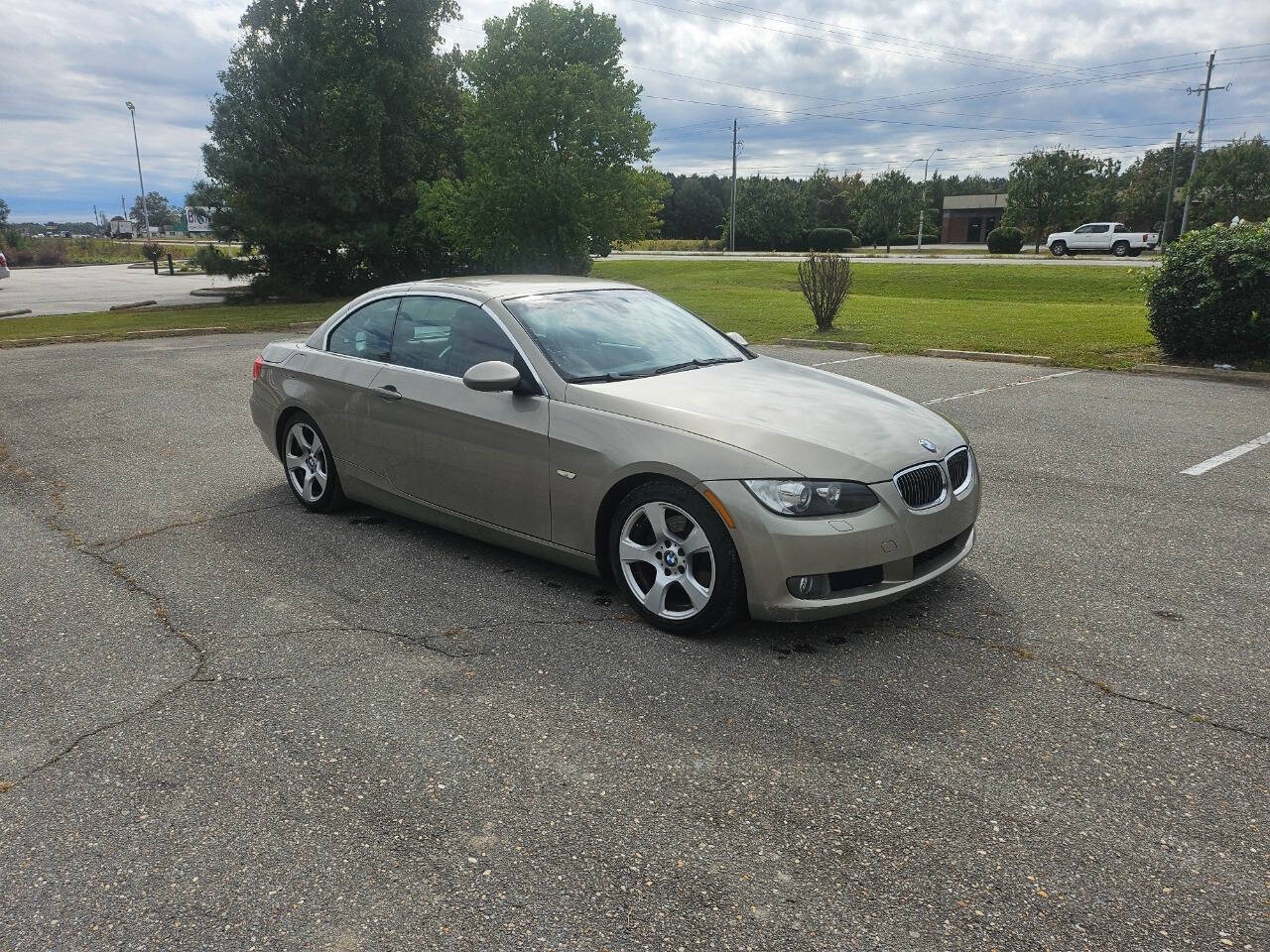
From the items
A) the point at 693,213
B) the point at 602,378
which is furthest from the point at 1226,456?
the point at 693,213

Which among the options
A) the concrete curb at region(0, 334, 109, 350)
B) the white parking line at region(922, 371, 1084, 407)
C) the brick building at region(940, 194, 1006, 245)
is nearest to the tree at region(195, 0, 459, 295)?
the concrete curb at region(0, 334, 109, 350)

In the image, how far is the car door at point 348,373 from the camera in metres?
5.46

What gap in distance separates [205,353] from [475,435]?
40.3 feet

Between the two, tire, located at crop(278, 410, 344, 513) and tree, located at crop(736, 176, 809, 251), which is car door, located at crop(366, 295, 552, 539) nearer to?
tire, located at crop(278, 410, 344, 513)

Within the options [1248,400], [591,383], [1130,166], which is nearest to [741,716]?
[591,383]

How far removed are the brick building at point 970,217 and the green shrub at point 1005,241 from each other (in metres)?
31.0

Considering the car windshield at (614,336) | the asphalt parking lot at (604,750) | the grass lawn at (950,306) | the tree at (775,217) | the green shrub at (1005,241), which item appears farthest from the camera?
the tree at (775,217)

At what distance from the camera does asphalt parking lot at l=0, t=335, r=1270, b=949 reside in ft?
8.06

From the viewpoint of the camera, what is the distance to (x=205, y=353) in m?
15.2

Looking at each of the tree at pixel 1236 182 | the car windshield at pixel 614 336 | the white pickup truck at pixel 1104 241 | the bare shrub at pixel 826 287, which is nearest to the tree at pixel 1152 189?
the tree at pixel 1236 182

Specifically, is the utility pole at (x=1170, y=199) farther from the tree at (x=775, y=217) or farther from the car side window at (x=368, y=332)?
the car side window at (x=368, y=332)

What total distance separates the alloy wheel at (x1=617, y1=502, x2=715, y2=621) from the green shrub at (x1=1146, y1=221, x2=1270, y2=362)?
1041 cm

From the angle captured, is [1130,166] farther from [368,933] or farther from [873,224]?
[368,933]

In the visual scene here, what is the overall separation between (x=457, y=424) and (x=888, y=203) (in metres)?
66.4
